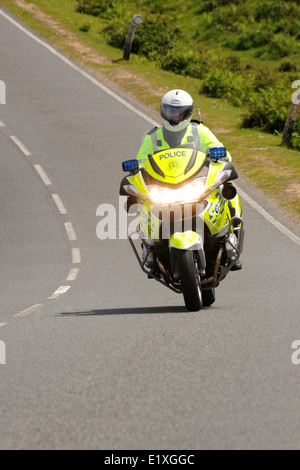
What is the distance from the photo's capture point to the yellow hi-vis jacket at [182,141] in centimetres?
907

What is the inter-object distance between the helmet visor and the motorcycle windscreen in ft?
1.27

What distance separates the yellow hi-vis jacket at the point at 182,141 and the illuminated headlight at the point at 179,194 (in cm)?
57

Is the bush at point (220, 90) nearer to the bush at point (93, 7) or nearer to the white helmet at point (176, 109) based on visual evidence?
the bush at point (93, 7)

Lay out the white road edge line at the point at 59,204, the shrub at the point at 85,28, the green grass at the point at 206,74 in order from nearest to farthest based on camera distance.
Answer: the white road edge line at the point at 59,204
the green grass at the point at 206,74
the shrub at the point at 85,28

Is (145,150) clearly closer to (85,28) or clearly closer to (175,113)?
(175,113)

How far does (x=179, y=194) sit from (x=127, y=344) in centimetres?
195

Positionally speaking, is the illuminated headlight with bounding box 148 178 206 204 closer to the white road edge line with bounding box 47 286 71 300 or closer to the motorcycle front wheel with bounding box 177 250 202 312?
the motorcycle front wheel with bounding box 177 250 202 312

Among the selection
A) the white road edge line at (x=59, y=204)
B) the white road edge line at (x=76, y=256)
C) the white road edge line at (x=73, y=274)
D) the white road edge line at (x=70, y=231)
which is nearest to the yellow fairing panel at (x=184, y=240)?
the white road edge line at (x=73, y=274)

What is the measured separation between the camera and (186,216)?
27.9ft

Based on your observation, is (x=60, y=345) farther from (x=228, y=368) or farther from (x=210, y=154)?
(x=210, y=154)

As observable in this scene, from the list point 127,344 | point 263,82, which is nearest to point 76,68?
point 263,82

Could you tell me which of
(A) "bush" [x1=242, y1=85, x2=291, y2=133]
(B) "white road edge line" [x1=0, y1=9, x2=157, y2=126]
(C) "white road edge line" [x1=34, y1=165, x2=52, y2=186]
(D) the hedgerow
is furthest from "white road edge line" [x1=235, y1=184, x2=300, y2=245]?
(A) "bush" [x1=242, y1=85, x2=291, y2=133]

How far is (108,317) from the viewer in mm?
8930

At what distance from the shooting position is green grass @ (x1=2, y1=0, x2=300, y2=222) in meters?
20.7
